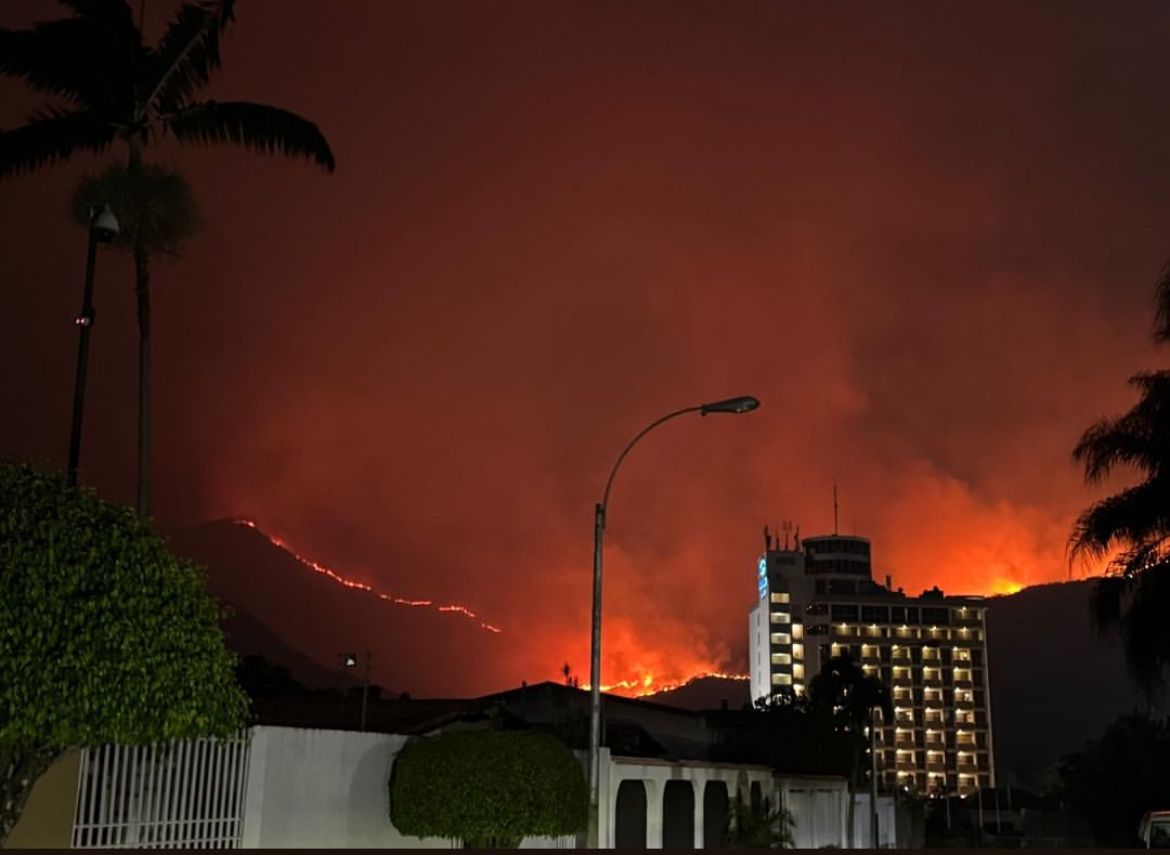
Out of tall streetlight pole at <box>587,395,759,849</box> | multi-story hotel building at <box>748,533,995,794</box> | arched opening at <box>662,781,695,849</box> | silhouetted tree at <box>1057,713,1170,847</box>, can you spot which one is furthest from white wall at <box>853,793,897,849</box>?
multi-story hotel building at <box>748,533,995,794</box>

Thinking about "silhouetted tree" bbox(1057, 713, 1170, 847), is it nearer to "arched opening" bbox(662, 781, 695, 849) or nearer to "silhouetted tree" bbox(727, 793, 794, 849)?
"silhouetted tree" bbox(727, 793, 794, 849)

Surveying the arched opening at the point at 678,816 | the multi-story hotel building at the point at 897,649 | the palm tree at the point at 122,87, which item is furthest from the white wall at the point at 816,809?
the multi-story hotel building at the point at 897,649

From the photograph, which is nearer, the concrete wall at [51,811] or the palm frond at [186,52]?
the concrete wall at [51,811]

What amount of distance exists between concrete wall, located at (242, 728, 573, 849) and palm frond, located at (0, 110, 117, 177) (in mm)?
10700

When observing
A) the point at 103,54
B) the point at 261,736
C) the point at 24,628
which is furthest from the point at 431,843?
the point at 103,54

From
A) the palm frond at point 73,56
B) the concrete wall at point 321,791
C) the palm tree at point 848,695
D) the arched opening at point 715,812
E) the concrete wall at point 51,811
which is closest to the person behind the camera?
the concrete wall at point 51,811

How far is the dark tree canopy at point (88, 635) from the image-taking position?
991cm

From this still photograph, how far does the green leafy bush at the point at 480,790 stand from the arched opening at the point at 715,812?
20549 mm

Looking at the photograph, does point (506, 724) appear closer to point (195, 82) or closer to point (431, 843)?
point (431, 843)

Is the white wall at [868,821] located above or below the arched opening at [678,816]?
below

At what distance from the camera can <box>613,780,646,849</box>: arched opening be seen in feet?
119

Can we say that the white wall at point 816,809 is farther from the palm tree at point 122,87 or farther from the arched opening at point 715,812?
the palm tree at point 122,87

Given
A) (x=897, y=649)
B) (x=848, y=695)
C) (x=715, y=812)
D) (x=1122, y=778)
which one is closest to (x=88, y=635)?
(x=715, y=812)

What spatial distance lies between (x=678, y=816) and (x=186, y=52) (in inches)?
1139
